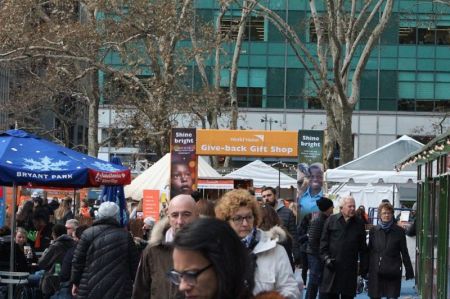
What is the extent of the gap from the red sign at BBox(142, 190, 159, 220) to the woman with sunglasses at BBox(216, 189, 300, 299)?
2013cm

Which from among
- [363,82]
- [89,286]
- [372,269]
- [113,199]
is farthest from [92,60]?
[363,82]

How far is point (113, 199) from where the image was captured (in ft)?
69.4

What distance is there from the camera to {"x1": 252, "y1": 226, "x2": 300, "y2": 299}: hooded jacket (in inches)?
236

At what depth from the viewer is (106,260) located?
33.9 ft

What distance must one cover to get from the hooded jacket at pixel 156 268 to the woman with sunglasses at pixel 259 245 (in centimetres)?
78

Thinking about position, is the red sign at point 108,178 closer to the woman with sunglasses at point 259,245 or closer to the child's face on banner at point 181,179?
the woman with sunglasses at point 259,245

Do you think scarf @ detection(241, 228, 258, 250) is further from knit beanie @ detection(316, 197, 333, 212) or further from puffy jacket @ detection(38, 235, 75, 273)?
knit beanie @ detection(316, 197, 333, 212)

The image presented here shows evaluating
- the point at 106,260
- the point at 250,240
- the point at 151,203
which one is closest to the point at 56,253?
the point at 106,260

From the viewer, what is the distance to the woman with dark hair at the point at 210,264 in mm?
3480

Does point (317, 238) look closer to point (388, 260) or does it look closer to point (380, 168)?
point (388, 260)

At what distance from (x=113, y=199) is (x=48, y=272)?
7364mm

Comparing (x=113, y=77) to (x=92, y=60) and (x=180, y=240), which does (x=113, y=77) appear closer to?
(x=92, y=60)

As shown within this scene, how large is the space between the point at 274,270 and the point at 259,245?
24 centimetres

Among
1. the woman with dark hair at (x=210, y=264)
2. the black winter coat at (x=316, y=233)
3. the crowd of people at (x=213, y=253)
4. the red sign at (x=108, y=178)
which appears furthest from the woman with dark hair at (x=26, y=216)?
the woman with dark hair at (x=210, y=264)
